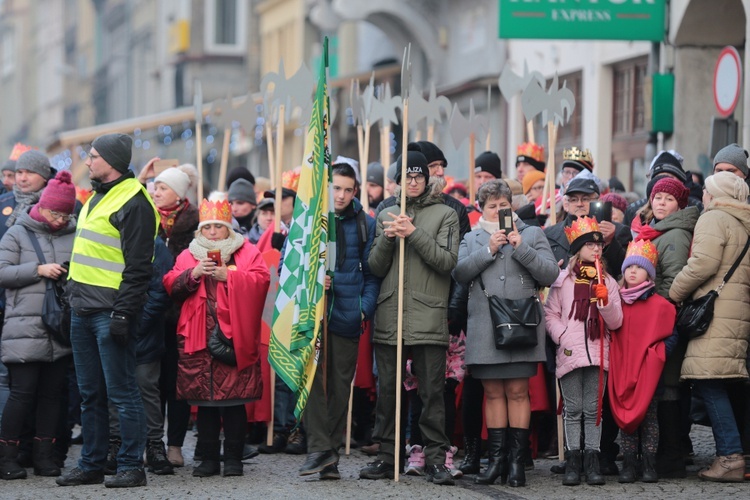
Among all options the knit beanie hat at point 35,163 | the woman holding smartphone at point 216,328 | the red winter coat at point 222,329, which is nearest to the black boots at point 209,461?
the woman holding smartphone at point 216,328

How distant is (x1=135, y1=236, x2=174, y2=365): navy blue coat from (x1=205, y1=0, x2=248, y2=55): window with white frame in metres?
40.8

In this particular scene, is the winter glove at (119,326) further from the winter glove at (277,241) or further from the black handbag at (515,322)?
the winter glove at (277,241)

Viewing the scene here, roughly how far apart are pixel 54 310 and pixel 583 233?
132 inches

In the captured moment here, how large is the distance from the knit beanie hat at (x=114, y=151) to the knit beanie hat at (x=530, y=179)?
4.21 m

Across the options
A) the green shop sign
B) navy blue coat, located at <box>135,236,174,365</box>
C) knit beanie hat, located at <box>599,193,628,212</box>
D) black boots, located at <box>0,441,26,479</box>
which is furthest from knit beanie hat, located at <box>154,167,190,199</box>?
the green shop sign

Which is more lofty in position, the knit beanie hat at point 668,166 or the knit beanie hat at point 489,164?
the knit beanie hat at point 489,164

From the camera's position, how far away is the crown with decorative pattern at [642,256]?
9750 millimetres

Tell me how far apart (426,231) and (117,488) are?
241 centimetres

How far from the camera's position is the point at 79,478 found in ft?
31.5

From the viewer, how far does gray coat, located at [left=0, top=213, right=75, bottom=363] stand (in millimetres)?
10000

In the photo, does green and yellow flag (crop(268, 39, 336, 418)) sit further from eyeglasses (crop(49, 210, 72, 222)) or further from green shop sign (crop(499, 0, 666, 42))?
green shop sign (crop(499, 0, 666, 42))

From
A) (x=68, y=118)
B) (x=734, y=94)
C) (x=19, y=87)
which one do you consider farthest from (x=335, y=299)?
(x=19, y=87)

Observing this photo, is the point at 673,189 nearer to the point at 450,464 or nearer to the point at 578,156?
the point at 578,156

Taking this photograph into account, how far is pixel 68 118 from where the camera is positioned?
77562mm
